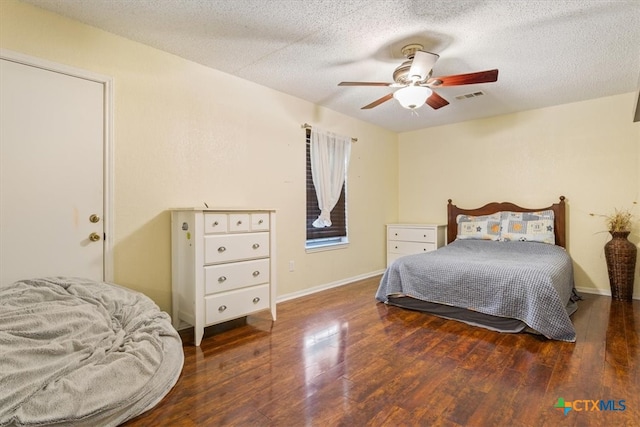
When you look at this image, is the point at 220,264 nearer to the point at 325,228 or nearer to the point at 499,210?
the point at 325,228

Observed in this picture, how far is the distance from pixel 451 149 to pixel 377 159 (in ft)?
3.65

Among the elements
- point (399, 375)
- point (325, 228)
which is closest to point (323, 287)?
point (325, 228)

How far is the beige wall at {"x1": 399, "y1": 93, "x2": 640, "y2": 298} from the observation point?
12.1ft

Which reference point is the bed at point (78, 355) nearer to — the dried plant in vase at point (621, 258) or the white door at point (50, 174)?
the white door at point (50, 174)

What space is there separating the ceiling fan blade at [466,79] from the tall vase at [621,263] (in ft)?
8.57

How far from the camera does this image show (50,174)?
2.18 m

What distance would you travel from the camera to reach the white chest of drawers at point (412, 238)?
462 centimetres

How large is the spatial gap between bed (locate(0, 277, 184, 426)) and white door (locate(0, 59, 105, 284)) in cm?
24

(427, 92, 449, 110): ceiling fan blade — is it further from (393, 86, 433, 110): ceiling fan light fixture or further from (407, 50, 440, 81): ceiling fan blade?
(407, 50, 440, 81): ceiling fan blade

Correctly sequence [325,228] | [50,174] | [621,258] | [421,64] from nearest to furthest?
[50,174]
[421,64]
[621,258]
[325,228]

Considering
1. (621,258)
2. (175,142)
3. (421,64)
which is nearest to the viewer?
(421,64)

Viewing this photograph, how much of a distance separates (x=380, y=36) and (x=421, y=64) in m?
0.38

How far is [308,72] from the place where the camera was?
309 centimetres

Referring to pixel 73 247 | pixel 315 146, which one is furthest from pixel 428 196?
pixel 73 247
